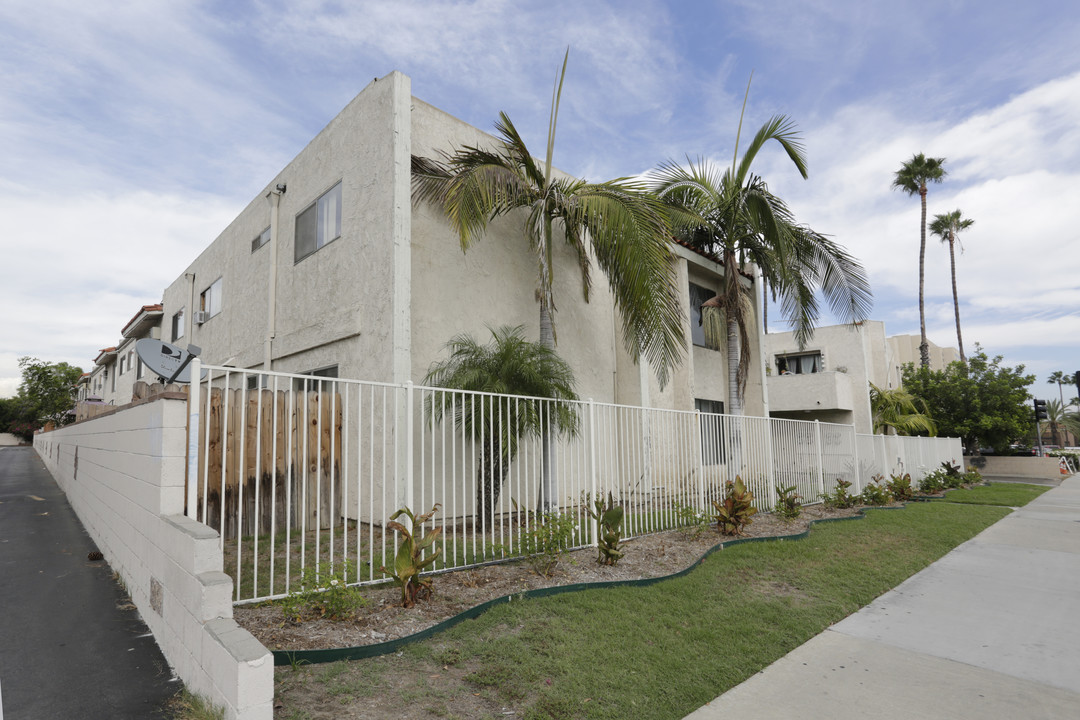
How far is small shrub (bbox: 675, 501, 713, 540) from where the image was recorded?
8367 millimetres

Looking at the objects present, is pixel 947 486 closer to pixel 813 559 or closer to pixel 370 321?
pixel 813 559

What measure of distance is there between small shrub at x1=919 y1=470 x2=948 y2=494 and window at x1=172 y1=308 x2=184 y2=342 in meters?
23.7

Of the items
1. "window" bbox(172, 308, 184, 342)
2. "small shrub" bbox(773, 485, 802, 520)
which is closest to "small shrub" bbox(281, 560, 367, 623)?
"small shrub" bbox(773, 485, 802, 520)

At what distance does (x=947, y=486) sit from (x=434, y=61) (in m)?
20.2

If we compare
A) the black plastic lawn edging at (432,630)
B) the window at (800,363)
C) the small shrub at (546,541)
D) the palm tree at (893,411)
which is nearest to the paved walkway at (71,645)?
the black plastic lawn edging at (432,630)

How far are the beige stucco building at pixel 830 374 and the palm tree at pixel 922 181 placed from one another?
165 inches

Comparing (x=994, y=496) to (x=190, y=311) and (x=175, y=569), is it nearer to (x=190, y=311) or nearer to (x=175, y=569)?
(x=175, y=569)

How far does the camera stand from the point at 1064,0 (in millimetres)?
8398

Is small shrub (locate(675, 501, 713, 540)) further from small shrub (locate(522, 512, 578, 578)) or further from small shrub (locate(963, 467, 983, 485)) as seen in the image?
small shrub (locate(963, 467, 983, 485))

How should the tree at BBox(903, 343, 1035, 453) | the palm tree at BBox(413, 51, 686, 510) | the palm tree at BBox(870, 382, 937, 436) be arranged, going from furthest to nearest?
the tree at BBox(903, 343, 1035, 453)
the palm tree at BBox(870, 382, 937, 436)
the palm tree at BBox(413, 51, 686, 510)

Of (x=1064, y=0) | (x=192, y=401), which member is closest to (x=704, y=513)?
(x=192, y=401)

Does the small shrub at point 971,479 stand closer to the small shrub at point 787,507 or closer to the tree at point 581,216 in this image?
the small shrub at point 787,507

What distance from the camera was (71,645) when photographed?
437 centimetres

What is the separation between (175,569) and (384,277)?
5442 mm
